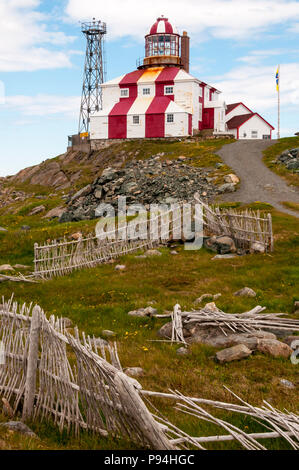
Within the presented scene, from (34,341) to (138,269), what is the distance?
1040cm

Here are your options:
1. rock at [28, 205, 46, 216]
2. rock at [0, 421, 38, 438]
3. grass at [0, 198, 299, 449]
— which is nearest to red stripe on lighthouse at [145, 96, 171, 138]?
rock at [28, 205, 46, 216]

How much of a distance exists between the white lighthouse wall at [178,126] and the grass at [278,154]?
457 inches

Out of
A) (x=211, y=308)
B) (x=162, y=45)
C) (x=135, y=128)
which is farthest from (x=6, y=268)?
(x=162, y=45)

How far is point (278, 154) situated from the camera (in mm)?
42938

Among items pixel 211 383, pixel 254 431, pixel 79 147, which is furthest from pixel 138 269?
pixel 79 147

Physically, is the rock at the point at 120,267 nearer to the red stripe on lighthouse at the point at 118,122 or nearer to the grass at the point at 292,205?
the grass at the point at 292,205

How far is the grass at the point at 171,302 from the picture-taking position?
24.3ft

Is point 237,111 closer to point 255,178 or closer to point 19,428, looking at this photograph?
point 255,178

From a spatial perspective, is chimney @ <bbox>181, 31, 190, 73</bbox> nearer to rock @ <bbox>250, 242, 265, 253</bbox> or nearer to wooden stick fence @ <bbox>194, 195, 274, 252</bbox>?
wooden stick fence @ <bbox>194, 195, 274, 252</bbox>

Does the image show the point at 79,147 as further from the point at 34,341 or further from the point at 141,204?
the point at 34,341

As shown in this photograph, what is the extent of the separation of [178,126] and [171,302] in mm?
43892

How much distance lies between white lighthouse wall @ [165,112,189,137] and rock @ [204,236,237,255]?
36.3 meters

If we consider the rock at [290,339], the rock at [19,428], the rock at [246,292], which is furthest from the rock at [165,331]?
the rock at [19,428]

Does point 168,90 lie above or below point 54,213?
above
